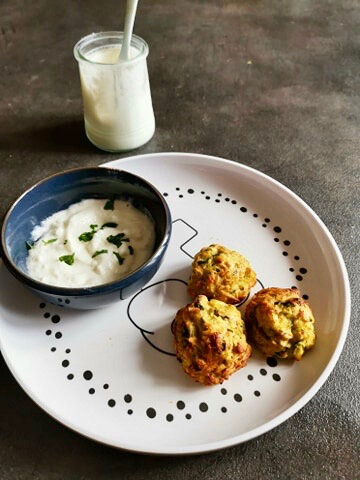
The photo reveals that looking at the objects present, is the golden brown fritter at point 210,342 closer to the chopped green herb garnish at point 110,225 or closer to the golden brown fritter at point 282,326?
the golden brown fritter at point 282,326

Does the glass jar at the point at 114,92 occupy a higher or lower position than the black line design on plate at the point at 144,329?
higher

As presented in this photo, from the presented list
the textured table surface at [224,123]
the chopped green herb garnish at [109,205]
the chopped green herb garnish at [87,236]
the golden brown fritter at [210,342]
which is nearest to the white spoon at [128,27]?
the textured table surface at [224,123]

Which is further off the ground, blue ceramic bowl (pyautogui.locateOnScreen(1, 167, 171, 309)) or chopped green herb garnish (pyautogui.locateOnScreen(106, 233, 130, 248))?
blue ceramic bowl (pyautogui.locateOnScreen(1, 167, 171, 309))

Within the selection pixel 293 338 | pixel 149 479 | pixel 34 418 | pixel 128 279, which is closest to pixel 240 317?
pixel 293 338

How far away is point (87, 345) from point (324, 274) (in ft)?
1.95

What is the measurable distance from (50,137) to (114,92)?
381 mm

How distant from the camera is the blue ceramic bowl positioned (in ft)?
3.15

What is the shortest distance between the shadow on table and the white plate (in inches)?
20.9

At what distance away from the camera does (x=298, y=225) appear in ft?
3.97

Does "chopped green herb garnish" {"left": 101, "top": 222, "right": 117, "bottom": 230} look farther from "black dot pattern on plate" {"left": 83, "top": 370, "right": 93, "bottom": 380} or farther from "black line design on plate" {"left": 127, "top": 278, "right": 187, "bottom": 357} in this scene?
"black dot pattern on plate" {"left": 83, "top": 370, "right": 93, "bottom": 380}

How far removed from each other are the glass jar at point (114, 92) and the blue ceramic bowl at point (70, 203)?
0.35m

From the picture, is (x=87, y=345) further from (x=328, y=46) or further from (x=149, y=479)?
(x=328, y=46)

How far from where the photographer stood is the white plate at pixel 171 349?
2.86ft

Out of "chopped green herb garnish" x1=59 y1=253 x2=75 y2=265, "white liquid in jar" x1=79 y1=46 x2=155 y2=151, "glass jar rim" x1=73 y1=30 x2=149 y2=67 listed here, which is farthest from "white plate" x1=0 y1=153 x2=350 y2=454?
"glass jar rim" x1=73 y1=30 x2=149 y2=67
